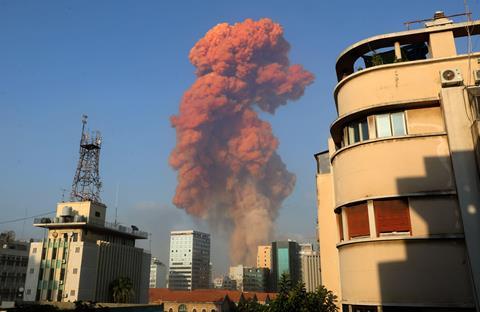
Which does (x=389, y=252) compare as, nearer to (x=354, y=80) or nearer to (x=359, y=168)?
(x=359, y=168)

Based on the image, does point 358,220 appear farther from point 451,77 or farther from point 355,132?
point 451,77

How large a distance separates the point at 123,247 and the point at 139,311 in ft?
128

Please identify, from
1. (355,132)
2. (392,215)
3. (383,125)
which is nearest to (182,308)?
(355,132)

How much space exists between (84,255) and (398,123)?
216 ft

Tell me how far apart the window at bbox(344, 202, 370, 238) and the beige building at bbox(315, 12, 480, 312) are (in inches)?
1.6

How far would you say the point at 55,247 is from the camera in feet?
236

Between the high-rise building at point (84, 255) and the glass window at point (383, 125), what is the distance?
65.0m

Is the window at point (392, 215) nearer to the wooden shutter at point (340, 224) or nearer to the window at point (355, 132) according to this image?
the wooden shutter at point (340, 224)

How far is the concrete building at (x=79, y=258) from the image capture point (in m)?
68.8

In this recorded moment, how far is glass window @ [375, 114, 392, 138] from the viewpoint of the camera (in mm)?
16219

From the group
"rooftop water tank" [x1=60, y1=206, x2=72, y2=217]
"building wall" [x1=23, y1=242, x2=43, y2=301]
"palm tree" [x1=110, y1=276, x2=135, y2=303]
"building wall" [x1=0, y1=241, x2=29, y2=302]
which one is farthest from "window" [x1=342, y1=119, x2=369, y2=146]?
"building wall" [x1=0, y1=241, x2=29, y2=302]

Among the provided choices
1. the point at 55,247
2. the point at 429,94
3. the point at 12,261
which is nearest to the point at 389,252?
the point at 429,94

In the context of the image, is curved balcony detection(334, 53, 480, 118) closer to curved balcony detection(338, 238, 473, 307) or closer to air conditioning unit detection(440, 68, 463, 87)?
air conditioning unit detection(440, 68, 463, 87)

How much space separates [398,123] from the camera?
16.2m
